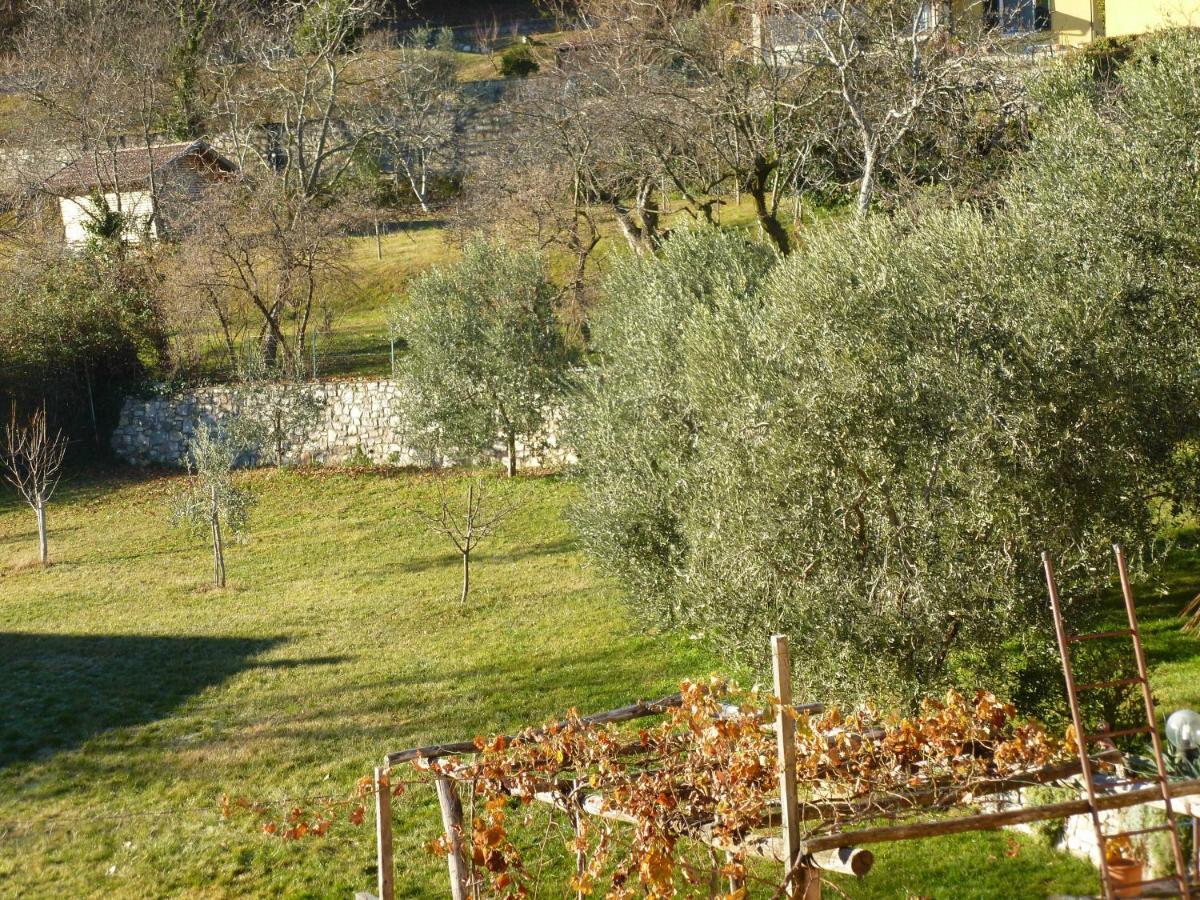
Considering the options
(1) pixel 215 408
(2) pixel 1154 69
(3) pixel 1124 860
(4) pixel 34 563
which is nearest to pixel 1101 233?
(2) pixel 1154 69

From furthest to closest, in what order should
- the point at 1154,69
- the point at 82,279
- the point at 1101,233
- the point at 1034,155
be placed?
the point at 82,279, the point at 1034,155, the point at 1154,69, the point at 1101,233

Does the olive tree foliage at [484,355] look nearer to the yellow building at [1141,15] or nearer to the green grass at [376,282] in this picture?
the green grass at [376,282]

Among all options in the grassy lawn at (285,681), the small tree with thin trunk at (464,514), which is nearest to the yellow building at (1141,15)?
the grassy lawn at (285,681)

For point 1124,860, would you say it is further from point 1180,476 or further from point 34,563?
point 34,563

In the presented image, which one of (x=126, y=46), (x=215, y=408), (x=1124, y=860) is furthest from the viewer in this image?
(x=126, y=46)

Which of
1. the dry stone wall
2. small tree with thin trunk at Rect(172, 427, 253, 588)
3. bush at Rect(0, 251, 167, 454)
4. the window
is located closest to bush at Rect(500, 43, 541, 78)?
bush at Rect(0, 251, 167, 454)

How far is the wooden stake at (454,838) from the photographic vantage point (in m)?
5.76

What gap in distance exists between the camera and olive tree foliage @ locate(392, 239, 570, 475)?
2381 centimetres

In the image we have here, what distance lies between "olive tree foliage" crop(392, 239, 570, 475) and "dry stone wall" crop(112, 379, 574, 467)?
0.81m

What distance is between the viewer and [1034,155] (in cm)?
1333

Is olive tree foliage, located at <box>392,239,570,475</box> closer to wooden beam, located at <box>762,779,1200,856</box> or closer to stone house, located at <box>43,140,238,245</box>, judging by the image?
stone house, located at <box>43,140,238,245</box>

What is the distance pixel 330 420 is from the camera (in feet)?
86.4

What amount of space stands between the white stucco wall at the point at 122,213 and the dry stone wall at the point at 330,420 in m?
8.45

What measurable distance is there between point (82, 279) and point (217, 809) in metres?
22.6
